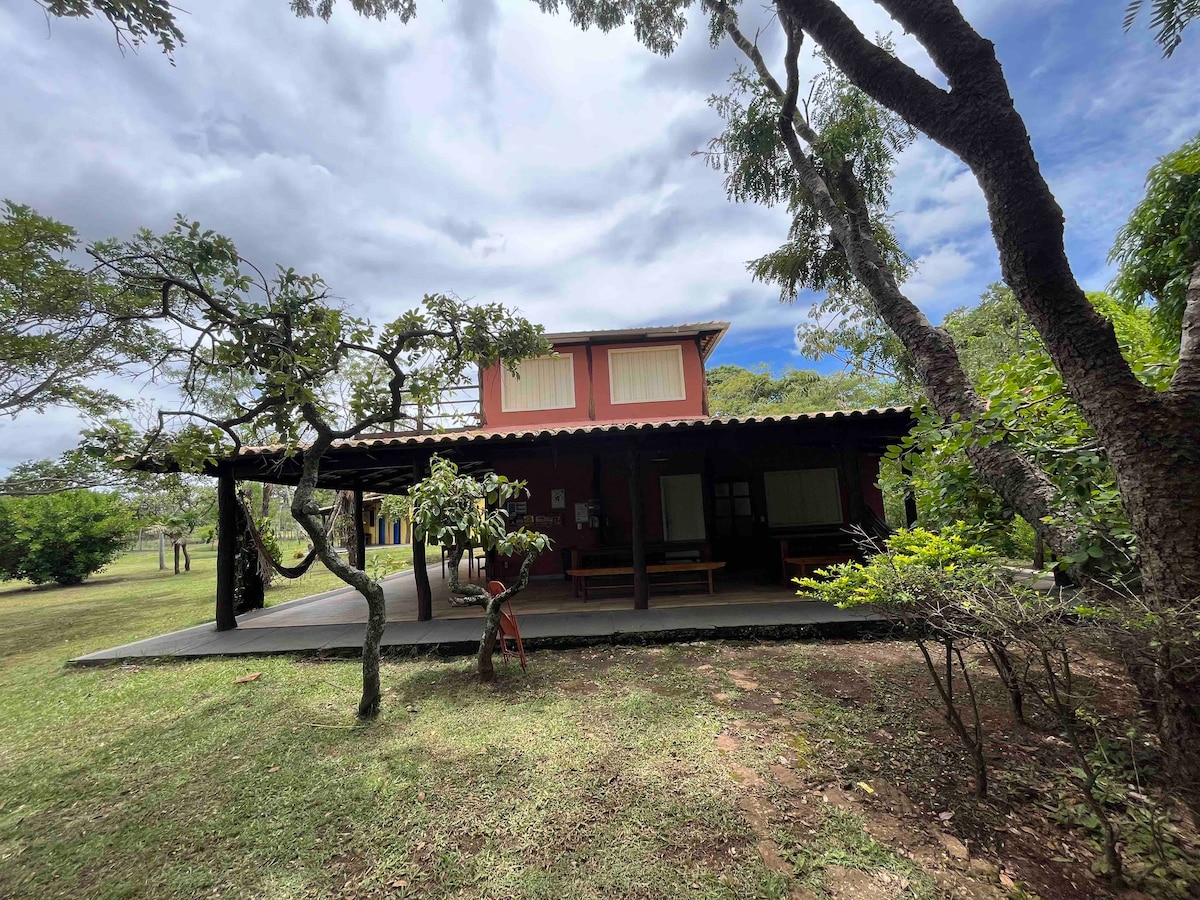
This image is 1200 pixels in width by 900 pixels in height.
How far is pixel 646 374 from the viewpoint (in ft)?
35.6

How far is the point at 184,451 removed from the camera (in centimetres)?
392

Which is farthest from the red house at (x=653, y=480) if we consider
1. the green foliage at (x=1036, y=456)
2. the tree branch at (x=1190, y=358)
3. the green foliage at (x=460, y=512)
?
the tree branch at (x=1190, y=358)

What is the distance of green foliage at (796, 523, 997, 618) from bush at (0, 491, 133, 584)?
22595mm

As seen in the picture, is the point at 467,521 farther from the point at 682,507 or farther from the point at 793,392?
the point at 793,392

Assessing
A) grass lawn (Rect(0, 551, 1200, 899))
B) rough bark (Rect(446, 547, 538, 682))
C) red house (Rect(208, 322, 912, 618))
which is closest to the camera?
grass lawn (Rect(0, 551, 1200, 899))

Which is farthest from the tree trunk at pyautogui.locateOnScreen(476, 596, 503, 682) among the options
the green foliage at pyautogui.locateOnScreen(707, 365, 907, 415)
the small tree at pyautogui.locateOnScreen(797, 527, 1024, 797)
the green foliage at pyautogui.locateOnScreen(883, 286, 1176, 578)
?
the green foliage at pyautogui.locateOnScreen(707, 365, 907, 415)

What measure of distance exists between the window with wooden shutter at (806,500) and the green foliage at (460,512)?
704 cm

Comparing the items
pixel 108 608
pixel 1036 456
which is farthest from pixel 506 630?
pixel 108 608

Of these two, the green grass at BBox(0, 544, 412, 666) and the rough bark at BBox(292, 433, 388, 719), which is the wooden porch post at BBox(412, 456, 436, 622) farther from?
the rough bark at BBox(292, 433, 388, 719)

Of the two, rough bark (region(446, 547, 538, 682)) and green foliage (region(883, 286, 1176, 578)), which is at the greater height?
green foliage (region(883, 286, 1176, 578))

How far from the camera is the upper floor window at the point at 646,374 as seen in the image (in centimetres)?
1077

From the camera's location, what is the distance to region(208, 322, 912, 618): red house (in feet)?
28.1

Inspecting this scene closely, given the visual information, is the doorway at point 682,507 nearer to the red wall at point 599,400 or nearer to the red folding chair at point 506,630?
the red wall at point 599,400

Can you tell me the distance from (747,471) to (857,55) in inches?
310
